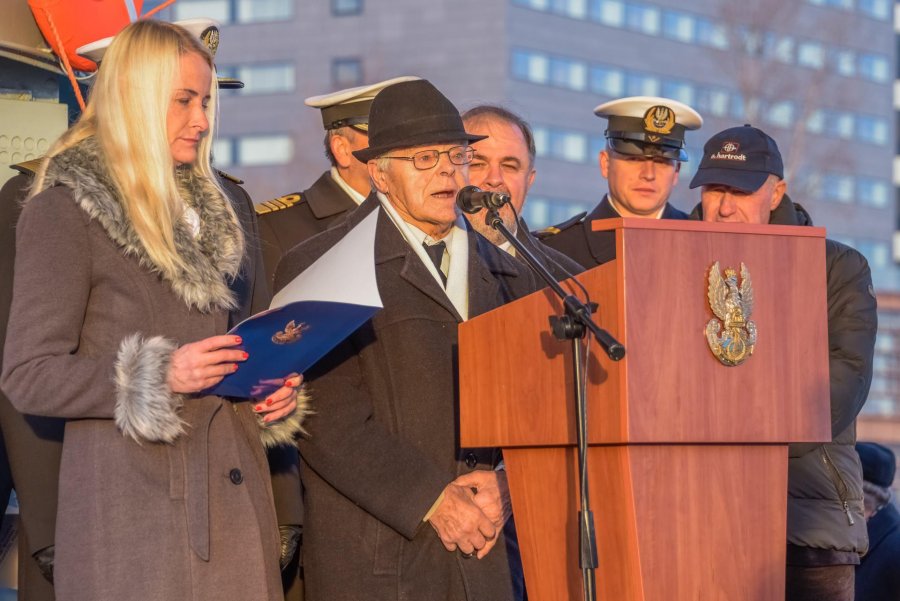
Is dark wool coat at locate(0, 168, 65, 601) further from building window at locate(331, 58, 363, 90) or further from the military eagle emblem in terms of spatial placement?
building window at locate(331, 58, 363, 90)

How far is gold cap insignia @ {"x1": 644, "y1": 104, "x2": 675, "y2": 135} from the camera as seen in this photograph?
6.28 m

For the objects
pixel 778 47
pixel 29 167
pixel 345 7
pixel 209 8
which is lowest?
pixel 29 167

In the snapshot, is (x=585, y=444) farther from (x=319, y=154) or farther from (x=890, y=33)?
(x=890, y=33)

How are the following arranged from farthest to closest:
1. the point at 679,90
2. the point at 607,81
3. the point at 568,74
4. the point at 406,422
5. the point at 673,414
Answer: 1. the point at 607,81
2. the point at 679,90
3. the point at 568,74
4. the point at 406,422
5. the point at 673,414

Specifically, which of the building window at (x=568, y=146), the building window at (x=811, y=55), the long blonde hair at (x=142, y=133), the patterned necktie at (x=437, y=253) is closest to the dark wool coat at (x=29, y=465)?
the long blonde hair at (x=142, y=133)

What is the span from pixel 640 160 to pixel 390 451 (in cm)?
239

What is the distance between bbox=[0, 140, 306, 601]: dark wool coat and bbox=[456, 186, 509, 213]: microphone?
25.3 inches

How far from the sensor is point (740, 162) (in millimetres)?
5613

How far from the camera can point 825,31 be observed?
1500 inches

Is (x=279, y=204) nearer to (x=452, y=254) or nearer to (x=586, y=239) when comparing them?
(x=586, y=239)

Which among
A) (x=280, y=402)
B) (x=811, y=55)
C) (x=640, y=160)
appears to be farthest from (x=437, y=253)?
(x=811, y=55)

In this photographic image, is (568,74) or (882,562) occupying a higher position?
(568,74)

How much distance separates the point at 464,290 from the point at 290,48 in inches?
1860

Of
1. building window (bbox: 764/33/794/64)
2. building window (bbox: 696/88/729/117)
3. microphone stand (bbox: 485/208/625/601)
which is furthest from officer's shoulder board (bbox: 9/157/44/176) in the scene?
building window (bbox: 696/88/729/117)
